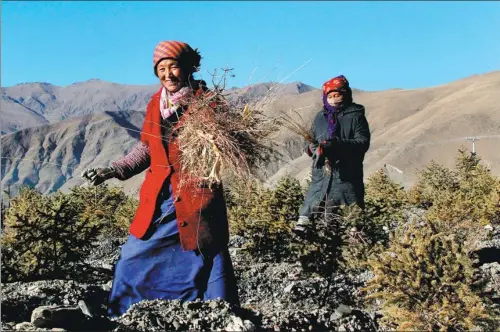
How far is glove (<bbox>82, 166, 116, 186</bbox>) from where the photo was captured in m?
3.96

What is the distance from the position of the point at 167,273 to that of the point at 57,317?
88 centimetres

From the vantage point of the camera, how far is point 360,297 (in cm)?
426

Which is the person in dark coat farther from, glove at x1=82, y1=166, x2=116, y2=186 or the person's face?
glove at x1=82, y1=166, x2=116, y2=186

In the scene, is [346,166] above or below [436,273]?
above

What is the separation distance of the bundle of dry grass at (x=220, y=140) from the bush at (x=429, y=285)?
3.20 feet

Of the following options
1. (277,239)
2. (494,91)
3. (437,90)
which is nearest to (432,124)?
(494,91)

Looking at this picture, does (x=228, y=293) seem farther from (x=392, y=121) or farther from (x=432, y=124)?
(x=392, y=121)

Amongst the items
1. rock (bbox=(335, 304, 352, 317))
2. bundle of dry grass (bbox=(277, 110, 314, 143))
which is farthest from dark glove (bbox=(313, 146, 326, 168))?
rock (bbox=(335, 304, 352, 317))

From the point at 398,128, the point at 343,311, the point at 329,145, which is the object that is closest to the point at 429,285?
the point at 343,311

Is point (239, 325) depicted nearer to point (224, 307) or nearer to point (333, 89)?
point (224, 307)

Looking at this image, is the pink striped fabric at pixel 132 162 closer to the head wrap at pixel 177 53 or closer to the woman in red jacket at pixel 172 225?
the woman in red jacket at pixel 172 225

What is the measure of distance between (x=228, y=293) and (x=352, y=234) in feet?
3.70

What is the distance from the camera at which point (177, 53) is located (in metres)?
3.86

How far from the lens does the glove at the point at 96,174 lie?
3965 millimetres
